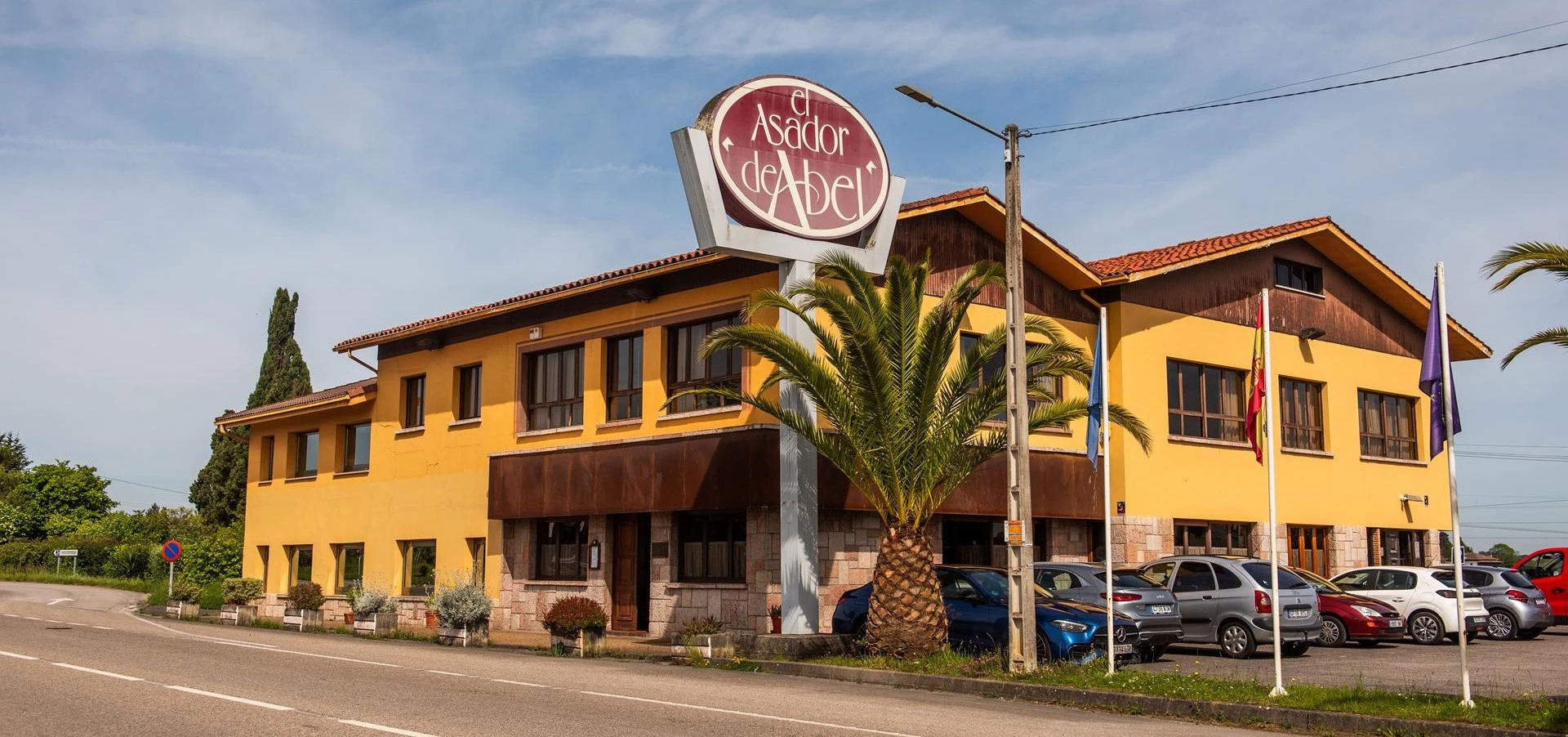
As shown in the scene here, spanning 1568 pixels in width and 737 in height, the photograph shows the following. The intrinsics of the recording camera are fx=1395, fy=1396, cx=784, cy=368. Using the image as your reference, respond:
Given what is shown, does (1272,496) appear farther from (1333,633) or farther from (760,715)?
(1333,633)

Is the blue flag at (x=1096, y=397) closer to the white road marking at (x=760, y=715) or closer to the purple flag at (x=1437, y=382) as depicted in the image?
the purple flag at (x=1437, y=382)

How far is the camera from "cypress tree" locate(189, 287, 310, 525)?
57188 mm

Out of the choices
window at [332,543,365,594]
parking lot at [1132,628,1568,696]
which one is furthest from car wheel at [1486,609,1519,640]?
window at [332,543,365,594]

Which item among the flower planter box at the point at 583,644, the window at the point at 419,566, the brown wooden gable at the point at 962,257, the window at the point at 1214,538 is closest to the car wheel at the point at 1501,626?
the window at the point at 1214,538

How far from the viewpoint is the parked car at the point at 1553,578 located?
27.5m

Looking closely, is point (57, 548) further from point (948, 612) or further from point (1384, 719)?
point (1384, 719)

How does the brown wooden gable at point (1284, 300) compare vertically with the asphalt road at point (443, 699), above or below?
above

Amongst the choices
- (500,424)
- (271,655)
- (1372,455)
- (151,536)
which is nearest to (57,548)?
(151,536)

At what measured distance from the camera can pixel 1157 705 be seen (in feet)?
47.9

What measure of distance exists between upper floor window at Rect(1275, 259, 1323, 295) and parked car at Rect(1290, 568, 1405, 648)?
9.75m

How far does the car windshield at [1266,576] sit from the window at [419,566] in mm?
17162

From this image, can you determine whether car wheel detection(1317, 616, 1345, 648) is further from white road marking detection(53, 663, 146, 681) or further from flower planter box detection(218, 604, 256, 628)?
flower planter box detection(218, 604, 256, 628)

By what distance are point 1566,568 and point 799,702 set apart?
2006cm

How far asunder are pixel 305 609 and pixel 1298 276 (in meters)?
23.2
